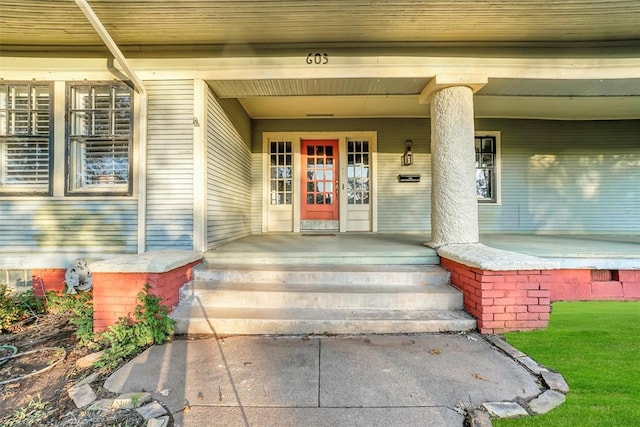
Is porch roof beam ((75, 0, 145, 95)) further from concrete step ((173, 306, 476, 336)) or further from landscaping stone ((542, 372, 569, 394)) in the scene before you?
landscaping stone ((542, 372, 569, 394))

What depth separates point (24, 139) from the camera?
12.7 ft

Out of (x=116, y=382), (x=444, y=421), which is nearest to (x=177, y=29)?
(x=116, y=382)

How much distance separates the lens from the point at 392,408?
1.74 m

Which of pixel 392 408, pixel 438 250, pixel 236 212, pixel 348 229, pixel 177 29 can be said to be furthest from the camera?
pixel 348 229

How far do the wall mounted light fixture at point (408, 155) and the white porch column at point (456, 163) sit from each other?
257 cm

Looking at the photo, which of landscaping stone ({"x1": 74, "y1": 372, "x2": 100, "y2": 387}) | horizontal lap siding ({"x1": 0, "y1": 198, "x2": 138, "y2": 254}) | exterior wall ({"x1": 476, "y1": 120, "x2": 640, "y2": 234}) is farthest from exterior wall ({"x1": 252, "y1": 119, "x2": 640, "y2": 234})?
landscaping stone ({"x1": 74, "y1": 372, "x2": 100, "y2": 387})

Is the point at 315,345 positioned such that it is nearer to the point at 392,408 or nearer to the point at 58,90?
the point at 392,408

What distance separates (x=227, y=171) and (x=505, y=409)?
432 cm

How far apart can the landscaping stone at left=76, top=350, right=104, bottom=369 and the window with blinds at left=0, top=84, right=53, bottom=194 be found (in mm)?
2570

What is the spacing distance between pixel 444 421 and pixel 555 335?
1703 mm

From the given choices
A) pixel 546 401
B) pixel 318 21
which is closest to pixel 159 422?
pixel 546 401

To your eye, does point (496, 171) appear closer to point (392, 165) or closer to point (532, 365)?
point (392, 165)

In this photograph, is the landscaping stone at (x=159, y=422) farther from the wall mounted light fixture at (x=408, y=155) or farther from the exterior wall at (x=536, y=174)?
the wall mounted light fixture at (x=408, y=155)

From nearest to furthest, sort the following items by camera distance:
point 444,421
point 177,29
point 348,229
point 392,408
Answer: point 444,421 → point 392,408 → point 177,29 → point 348,229
